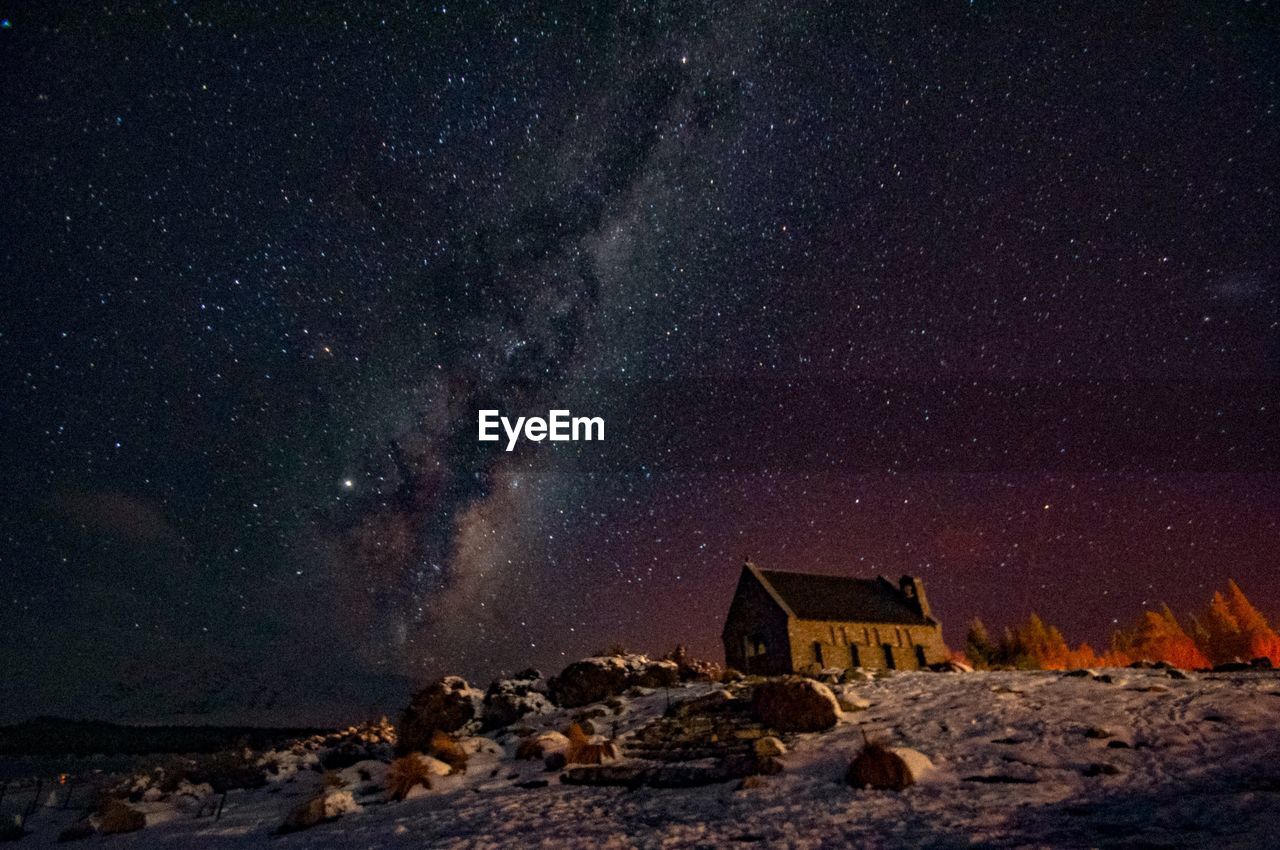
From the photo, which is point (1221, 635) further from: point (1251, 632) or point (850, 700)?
point (850, 700)

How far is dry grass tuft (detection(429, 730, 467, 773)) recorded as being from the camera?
1668 cm

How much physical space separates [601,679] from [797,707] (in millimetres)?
10834

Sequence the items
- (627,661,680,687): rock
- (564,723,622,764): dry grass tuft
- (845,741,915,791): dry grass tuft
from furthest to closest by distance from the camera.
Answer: (627,661,680,687): rock → (564,723,622,764): dry grass tuft → (845,741,915,791): dry grass tuft

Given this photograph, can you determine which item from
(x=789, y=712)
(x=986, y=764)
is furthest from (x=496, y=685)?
(x=986, y=764)

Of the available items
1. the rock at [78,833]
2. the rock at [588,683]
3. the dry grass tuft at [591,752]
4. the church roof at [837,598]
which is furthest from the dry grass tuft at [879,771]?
the church roof at [837,598]

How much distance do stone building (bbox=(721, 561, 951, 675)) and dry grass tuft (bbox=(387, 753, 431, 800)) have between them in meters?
23.2

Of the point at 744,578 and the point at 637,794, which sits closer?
the point at 637,794

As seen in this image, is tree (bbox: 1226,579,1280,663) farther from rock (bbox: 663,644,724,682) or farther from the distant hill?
the distant hill

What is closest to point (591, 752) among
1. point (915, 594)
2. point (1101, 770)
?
point (1101, 770)

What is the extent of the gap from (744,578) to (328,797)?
2899 centimetres

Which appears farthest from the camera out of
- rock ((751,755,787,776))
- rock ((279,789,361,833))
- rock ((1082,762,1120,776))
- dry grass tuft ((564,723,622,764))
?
dry grass tuft ((564,723,622,764))

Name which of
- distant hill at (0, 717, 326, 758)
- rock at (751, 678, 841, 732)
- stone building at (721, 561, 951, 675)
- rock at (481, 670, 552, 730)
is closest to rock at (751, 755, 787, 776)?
rock at (751, 678, 841, 732)

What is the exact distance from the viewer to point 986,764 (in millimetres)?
11031

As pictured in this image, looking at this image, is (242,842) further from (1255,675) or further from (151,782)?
(1255,675)
